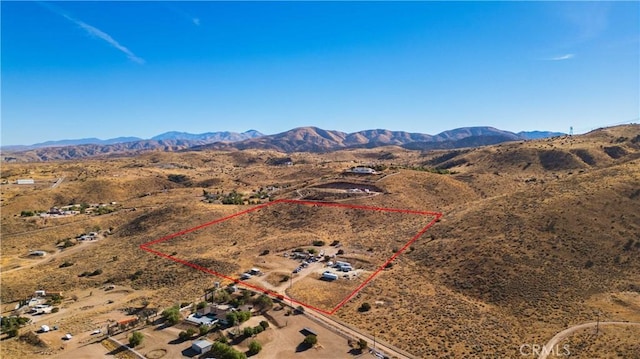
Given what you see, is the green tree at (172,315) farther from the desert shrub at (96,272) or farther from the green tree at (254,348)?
the desert shrub at (96,272)

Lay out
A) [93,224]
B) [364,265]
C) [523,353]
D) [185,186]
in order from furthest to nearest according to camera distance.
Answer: [185,186] < [93,224] < [364,265] < [523,353]

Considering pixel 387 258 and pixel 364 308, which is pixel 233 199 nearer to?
pixel 387 258

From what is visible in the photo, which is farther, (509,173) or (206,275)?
(509,173)

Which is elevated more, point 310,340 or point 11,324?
point 310,340

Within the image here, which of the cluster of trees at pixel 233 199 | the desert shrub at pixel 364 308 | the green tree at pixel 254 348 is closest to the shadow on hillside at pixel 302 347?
the green tree at pixel 254 348

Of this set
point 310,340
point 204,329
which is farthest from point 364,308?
point 204,329

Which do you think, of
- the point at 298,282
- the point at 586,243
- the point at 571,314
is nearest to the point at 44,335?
the point at 298,282

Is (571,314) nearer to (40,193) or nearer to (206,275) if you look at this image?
(206,275)
